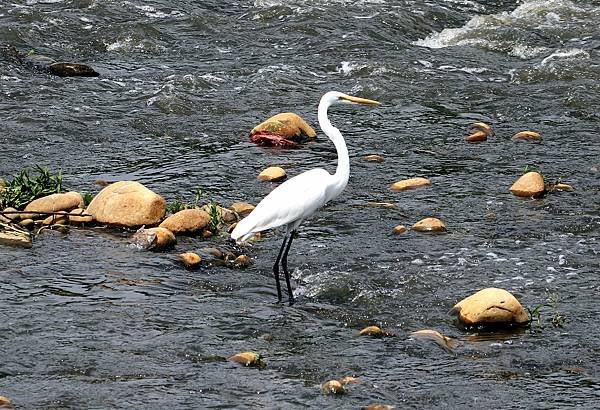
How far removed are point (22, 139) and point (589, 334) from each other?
19.3 ft

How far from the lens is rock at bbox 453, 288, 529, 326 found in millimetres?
6359

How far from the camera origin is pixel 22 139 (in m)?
10.2

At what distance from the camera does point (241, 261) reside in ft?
25.0

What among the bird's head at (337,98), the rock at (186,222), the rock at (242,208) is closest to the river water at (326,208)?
the rock at (186,222)

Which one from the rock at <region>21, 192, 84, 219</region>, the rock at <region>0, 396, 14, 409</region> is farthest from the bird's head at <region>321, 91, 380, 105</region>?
the rock at <region>0, 396, 14, 409</region>

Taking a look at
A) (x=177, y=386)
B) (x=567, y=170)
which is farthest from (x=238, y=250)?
(x=567, y=170)

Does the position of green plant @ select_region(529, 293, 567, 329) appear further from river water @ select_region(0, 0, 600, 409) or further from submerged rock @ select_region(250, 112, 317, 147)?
submerged rock @ select_region(250, 112, 317, 147)

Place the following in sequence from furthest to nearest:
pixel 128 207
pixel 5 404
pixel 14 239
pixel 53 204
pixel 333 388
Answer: pixel 53 204 < pixel 128 207 < pixel 14 239 < pixel 333 388 < pixel 5 404

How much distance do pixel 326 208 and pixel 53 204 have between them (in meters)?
2.13

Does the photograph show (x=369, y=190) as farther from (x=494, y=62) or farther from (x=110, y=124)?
(x=494, y=62)

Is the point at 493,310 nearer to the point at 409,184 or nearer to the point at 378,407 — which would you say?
the point at 378,407

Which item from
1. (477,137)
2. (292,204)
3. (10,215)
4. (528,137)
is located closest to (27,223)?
(10,215)

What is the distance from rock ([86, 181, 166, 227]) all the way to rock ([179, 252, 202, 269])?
2.33 feet

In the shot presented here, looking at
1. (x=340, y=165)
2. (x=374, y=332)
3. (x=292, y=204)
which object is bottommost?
(x=374, y=332)
